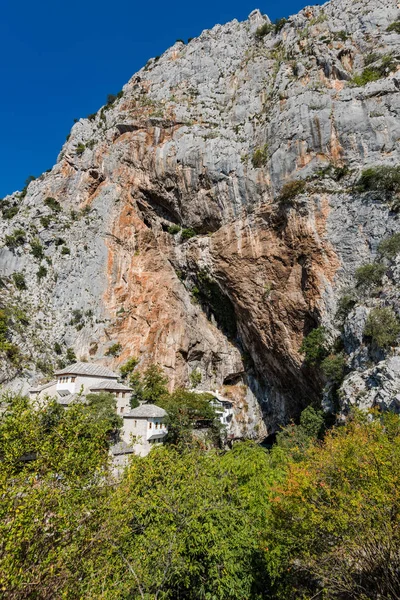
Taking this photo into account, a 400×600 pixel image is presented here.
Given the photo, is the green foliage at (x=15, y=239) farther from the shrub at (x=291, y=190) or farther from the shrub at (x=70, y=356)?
the shrub at (x=291, y=190)

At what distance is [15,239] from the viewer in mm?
43875

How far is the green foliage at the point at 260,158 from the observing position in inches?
1541

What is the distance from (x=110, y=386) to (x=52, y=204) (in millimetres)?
31387

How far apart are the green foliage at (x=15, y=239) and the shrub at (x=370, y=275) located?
4250 centimetres

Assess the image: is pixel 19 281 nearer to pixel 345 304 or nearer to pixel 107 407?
pixel 107 407

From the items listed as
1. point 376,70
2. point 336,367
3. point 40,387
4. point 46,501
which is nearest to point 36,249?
point 40,387

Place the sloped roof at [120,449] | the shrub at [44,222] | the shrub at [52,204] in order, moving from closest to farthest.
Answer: the sloped roof at [120,449] → the shrub at [44,222] → the shrub at [52,204]

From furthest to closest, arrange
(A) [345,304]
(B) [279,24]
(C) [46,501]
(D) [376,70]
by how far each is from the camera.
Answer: (B) [279,24] → (D) [376,70] → (A) [345,304] → (C) [46,501]

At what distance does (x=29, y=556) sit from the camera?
5.27 metres

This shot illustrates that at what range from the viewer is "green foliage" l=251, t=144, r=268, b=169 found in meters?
39.1

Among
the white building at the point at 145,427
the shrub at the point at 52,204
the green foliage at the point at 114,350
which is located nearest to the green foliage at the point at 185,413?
the white building at the point at 145,427

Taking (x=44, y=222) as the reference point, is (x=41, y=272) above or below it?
below

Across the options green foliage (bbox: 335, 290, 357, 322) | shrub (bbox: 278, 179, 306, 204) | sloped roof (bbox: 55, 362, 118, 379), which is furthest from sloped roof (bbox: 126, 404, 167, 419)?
shrub (bbox: 278, 179, 306, 204)

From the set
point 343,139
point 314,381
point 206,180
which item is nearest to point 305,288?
point 314,381
